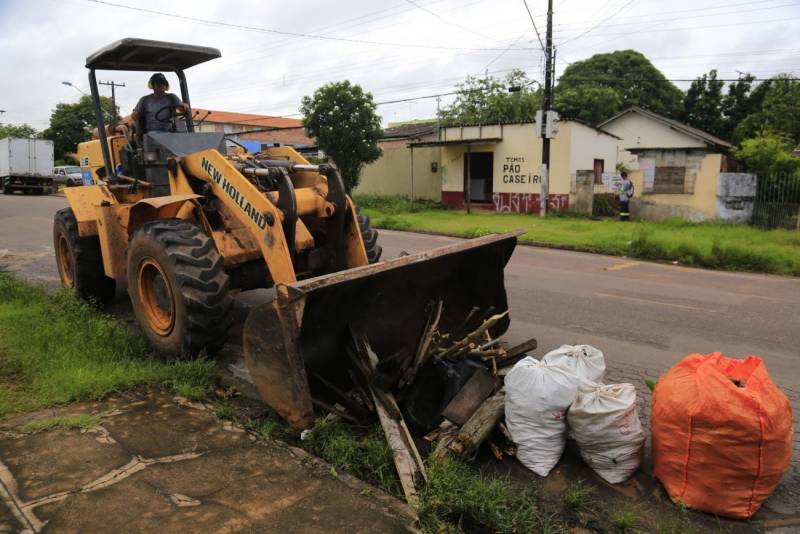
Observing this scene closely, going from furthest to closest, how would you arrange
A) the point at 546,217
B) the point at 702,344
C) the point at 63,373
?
the point at 546,217 < the point at 702,344 < the point at 63,373

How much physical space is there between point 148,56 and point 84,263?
247cm

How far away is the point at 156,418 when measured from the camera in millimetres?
4184

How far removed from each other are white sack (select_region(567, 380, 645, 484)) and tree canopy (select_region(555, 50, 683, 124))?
34.7 meters

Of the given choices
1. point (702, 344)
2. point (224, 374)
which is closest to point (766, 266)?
point (702, 344)

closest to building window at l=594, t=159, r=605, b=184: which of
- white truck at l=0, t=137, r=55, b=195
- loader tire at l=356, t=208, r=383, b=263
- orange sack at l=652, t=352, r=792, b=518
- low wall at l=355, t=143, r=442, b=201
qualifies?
low wall at l=355, t=143, r=442, b=201

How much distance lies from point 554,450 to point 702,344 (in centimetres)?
334

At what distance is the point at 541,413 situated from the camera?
363 centimetres

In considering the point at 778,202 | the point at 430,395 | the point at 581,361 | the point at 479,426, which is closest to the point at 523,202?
the point at 778,202

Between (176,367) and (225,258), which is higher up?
(225,258)

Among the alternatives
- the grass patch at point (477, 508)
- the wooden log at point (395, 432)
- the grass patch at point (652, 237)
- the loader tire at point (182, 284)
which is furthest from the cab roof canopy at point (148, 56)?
the grass patch at point (652, 237)

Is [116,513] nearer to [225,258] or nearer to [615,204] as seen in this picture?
[225,258]

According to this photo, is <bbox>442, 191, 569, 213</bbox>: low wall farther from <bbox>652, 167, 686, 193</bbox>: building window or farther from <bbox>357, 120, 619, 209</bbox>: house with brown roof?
<bbox>652, 167, 686, 193</bbox>: building window

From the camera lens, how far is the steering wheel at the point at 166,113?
6.55m

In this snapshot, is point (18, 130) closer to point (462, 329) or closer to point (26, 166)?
point (26, 166)
